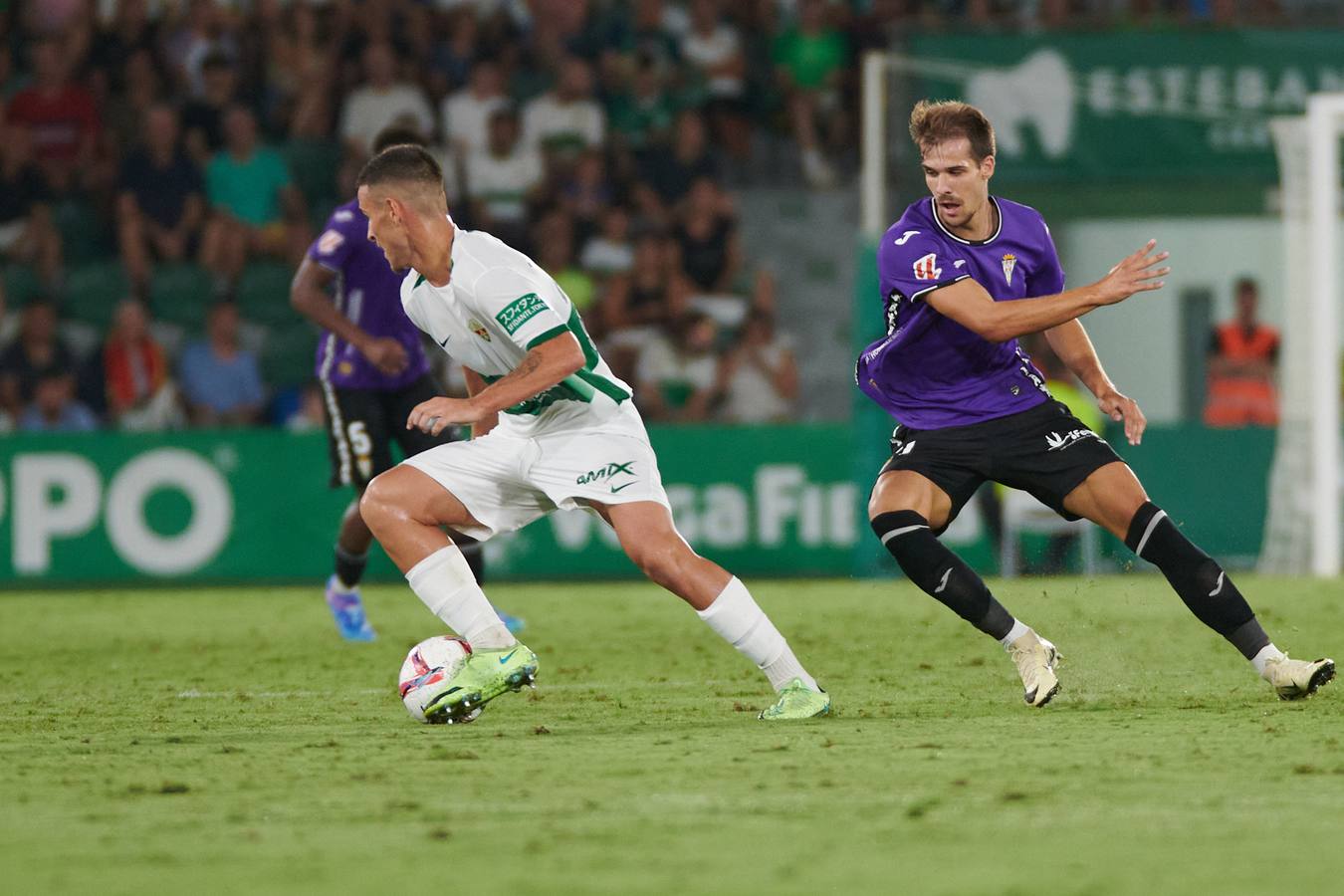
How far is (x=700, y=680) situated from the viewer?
8.34 m

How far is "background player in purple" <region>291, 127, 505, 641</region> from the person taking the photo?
32.7 ft

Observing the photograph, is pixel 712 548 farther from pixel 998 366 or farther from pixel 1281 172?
pixel 998 366

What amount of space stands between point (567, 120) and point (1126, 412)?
10801 mm

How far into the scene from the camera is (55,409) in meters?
15.3

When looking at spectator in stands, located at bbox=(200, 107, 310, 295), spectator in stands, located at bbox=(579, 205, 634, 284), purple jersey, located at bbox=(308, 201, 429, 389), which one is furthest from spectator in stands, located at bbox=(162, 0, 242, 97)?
purple jersey, located at bbox=(308, 201, 429, 389)

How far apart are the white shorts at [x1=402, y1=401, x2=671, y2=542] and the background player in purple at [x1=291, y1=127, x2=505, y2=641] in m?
3.08

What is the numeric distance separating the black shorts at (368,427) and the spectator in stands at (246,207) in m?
6.38

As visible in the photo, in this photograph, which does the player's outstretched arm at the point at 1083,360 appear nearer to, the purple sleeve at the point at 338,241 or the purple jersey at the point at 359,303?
the purple jersey at the point at 359,303

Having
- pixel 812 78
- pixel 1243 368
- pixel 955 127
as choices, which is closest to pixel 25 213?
pixel 812 78

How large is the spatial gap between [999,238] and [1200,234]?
38.7 feet

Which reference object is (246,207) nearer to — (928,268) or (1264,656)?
(928,268)

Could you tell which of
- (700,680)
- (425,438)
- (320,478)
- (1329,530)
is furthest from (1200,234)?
(700,680)

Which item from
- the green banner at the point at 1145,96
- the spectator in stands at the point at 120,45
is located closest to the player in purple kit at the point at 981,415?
the green banner at the point at 1145,96

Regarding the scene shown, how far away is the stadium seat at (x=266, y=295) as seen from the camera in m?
16.3
